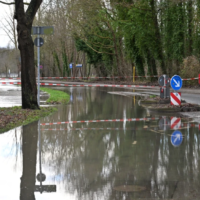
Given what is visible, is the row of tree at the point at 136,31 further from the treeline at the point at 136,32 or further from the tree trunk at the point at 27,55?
the tree trunk at the point at 27,55

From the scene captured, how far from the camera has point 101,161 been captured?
742 cm

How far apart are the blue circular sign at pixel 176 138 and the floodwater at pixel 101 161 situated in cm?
2

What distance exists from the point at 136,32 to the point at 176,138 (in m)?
→ 31.0

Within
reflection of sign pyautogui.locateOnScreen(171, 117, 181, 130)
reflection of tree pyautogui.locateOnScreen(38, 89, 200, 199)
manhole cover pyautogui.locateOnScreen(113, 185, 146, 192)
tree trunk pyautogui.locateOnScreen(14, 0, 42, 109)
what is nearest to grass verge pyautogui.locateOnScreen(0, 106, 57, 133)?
tree trunk pyautogui.locateOnScreen(14, 0, 42, 109)

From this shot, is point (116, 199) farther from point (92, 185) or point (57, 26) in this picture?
point (57, 26)

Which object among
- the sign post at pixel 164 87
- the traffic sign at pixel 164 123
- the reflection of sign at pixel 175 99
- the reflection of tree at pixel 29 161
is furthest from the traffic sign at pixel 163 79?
the reflection of tree at pixel 29 161

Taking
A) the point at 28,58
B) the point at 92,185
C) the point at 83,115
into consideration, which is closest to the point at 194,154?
the point at 92,185

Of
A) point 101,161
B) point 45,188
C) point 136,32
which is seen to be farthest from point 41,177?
point 136,32

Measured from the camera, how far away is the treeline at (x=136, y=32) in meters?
35.4

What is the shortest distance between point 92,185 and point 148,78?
38.3 meters

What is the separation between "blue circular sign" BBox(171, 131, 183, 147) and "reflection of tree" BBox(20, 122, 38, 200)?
2828 mm

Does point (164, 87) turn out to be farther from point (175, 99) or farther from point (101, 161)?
point (101, 161)

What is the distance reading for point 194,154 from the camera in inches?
311

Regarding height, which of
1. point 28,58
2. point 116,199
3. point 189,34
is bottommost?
point 116,199
